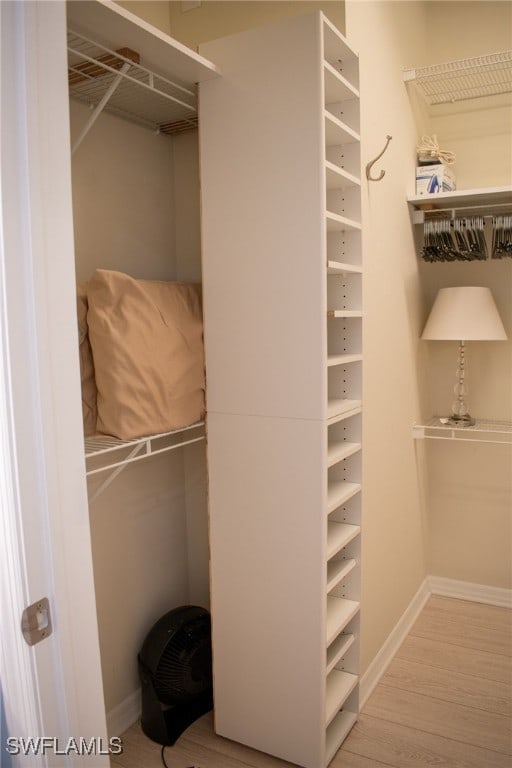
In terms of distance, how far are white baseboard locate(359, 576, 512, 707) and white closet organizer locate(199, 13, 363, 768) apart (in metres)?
0.47

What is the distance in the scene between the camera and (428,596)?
9.84 ft

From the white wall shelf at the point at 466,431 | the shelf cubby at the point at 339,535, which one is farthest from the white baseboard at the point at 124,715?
the white wall shelf at the point at 466,431

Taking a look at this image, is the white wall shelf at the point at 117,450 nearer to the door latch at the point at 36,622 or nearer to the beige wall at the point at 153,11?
the door latch at the point at 36,622

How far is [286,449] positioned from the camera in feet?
5.86

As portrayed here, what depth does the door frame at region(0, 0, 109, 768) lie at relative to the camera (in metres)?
0.94

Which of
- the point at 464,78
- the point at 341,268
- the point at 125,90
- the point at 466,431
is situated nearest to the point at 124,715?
the point at 341,268

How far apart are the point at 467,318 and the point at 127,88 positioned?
1587 millimetres

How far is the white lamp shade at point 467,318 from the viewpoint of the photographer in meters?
2.50

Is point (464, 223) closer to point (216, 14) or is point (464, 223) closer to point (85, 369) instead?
point (216, 14)

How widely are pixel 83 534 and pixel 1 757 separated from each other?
425mm

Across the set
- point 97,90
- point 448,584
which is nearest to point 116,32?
point 97,90

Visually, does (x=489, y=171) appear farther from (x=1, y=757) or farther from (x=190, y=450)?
(x=1, y=757)

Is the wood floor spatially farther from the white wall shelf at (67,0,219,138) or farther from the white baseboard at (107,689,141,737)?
the white wall shelf at (67,0,219,138)

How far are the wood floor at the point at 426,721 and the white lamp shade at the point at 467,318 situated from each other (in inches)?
51.2
